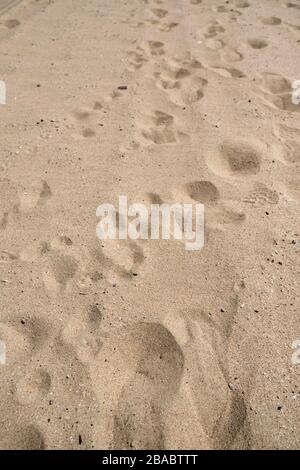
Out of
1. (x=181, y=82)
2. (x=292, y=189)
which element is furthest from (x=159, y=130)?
(x=292, y=189)

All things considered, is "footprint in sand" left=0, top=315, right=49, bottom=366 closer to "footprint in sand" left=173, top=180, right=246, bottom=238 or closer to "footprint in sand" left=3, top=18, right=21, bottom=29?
"footprint in sand" left=173, top=180, right=246, bottom=238

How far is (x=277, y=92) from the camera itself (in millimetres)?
3086

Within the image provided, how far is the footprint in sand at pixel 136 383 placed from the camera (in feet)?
5.01

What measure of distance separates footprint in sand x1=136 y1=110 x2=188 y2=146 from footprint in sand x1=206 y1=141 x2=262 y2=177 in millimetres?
255

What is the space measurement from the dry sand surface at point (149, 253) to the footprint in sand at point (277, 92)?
1 centimetres

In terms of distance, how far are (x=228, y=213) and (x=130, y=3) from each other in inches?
117

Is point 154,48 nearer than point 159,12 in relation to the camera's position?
Yes

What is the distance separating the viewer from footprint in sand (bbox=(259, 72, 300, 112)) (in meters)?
2.97

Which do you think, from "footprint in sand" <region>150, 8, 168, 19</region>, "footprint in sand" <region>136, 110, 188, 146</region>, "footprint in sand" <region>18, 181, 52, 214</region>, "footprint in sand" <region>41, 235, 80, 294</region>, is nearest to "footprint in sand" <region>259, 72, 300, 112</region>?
"footprint in sand" <region>136, 110, 188, 146</region>

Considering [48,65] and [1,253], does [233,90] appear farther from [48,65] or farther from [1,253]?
[1,253]

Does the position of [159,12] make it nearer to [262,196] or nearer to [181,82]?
[181,82]

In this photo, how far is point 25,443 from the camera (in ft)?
4.96

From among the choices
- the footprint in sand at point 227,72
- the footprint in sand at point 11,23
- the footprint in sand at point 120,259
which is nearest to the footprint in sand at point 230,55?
the footprint in sand at point 227,72

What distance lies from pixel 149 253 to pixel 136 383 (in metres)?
0.62
